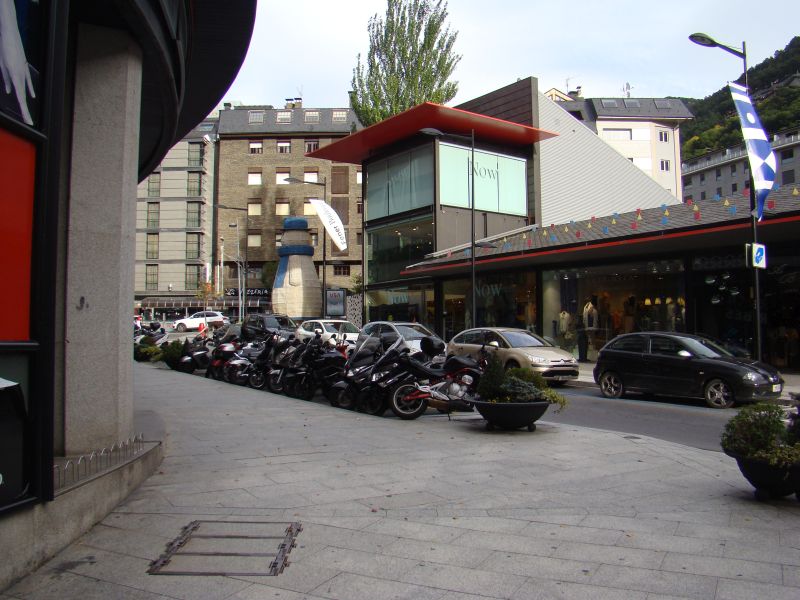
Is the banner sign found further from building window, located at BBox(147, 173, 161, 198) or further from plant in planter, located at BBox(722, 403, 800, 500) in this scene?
building window, located at BBox(147, 173, 161, 198)

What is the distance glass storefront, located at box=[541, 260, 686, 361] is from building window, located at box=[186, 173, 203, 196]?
159 ft

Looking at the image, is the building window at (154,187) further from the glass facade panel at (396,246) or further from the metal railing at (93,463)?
the metal railing at (93,463)

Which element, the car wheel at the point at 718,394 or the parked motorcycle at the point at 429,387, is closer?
the parked motorcycle at the point at 429,387

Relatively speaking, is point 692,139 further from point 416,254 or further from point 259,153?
point 416,254

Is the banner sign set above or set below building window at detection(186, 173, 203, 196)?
below

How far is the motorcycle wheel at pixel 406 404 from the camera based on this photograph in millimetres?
10344

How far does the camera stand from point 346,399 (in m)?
11.8

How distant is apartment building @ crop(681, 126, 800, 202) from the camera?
258ft

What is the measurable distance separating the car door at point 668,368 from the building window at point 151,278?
58.4 metres

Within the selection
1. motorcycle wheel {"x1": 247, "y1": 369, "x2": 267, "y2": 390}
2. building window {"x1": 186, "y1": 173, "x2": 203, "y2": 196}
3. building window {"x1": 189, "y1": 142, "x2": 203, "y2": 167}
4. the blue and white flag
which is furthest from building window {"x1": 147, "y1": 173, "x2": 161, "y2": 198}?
the blue and white flag

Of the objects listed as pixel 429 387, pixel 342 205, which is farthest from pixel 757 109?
pixel 429 387

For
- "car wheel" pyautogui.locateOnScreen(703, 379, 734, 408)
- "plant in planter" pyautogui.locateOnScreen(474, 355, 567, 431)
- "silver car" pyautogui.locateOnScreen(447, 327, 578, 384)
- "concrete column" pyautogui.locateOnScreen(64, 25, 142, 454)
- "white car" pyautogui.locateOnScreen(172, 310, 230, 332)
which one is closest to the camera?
"concrete column" pyautogui.locateOnScreen(64, 25, 142, 454)

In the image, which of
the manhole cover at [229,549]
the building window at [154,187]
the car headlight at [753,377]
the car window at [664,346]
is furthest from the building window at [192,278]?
the manhole cover at [229,549]

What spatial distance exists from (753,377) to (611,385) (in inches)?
119
